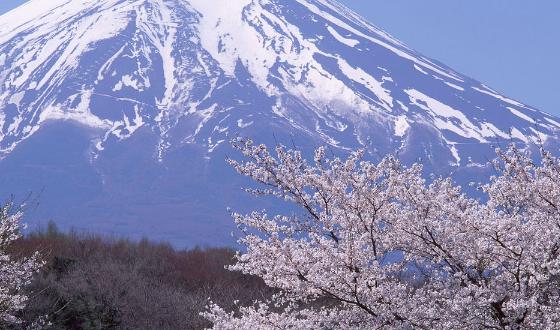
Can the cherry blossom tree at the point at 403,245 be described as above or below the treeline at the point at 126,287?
above

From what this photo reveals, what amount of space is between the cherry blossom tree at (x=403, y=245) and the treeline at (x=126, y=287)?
14.2 feet

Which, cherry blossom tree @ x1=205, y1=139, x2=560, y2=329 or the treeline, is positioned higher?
cherry blossom tree @ x1=205, y1=139, x2=560, y2=329

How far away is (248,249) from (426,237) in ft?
4.89

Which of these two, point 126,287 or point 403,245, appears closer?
point 403,245

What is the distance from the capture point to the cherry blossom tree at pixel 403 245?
6516mm

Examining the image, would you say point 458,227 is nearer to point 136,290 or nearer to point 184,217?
point 136,290

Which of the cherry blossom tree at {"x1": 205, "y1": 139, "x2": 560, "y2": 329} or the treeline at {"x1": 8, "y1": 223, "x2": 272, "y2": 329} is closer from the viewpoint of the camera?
the cherry blossom tree at {"x1": 205, "y1": 139, "x2": 560, "y2": 329}

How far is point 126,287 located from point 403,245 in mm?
16358

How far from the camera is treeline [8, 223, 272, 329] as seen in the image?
61.8 ft

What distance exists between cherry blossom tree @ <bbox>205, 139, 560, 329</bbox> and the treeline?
4.33 m

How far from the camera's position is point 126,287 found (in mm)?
22562

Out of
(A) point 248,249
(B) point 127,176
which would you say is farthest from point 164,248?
(B) point 127,176

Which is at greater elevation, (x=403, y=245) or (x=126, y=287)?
(x=403, y=245)

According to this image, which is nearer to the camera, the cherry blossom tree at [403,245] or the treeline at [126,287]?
the cherry blossom tree at [403,245]
